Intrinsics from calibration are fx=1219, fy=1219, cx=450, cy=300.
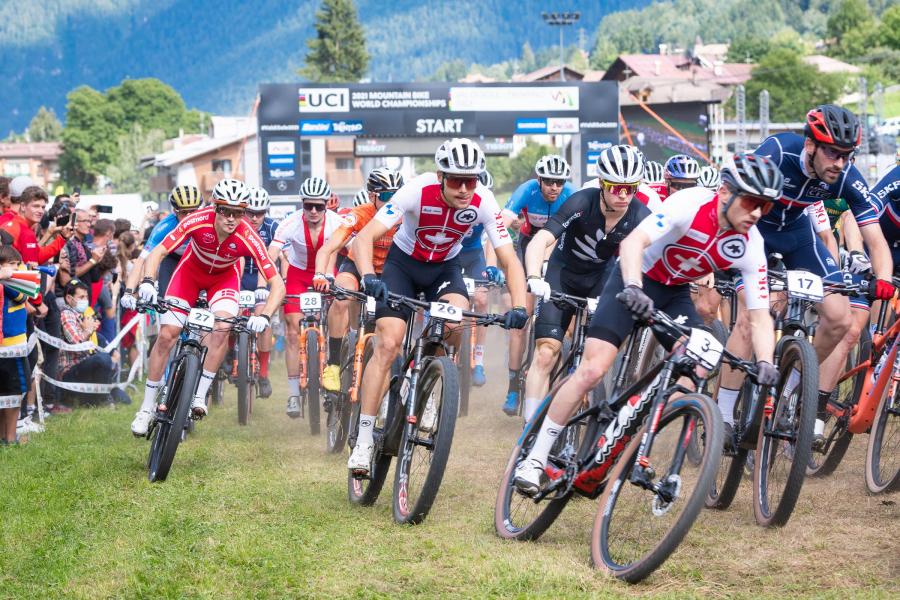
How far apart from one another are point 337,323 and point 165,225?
6.21 feet

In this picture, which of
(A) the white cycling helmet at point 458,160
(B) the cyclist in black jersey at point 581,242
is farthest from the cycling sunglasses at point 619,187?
(A) the white cycling helmet at point 458,160

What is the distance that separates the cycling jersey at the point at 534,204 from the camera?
11883 millimetres

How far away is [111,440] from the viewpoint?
38.0 ft

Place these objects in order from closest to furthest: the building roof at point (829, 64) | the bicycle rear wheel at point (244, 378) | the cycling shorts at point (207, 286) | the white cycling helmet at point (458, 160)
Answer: the white cycling helmet at point (458, 160) → the cycling shorts at point (207, 286) → the bicycle rear wheel at point (244, 378) → the building roof at point (829, 64)

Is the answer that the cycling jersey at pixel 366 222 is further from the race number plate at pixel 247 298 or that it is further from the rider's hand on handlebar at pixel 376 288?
the rider's hand on handlebar at pixel 376 288

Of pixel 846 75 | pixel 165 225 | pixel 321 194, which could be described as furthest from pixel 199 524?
pixel 846 75

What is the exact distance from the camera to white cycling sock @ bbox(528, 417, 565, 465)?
6840 millimetres

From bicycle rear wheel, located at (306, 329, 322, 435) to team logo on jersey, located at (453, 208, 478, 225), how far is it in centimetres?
400

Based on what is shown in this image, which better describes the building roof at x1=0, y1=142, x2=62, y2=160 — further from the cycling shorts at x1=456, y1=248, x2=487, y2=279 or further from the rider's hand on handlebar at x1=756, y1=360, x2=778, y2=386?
the rider's hand on handlebar at x1=756, y1=360, x2=778, y2=386

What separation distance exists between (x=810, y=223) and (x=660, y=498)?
11.7 feet

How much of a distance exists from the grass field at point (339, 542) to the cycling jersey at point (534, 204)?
112 inches

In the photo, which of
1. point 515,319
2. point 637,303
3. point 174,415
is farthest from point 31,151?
point 637,303

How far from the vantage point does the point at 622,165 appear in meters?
8.58

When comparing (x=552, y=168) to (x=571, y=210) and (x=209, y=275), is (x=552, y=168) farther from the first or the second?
(x=209, y=275)
